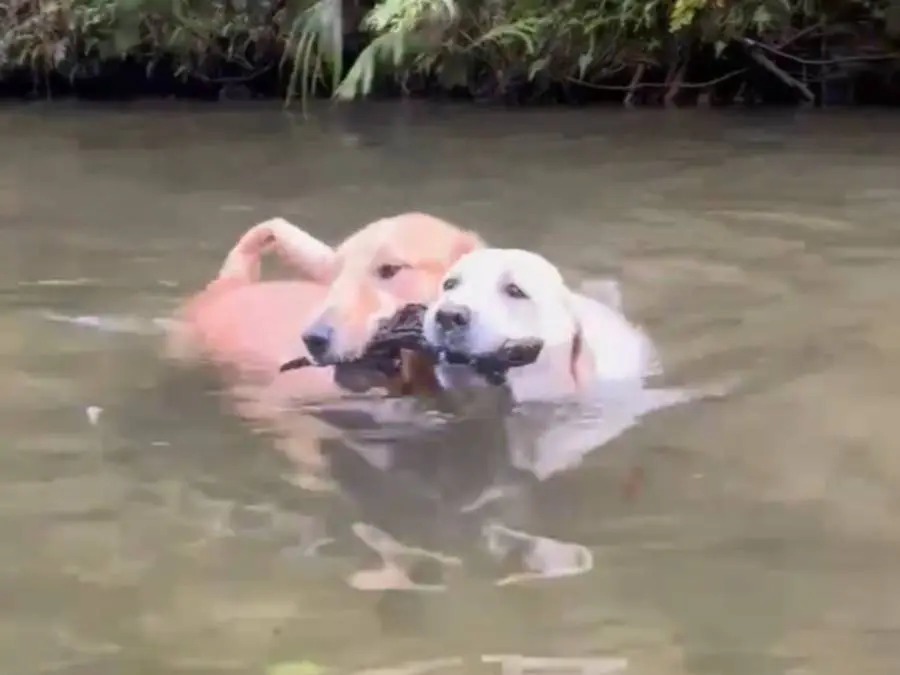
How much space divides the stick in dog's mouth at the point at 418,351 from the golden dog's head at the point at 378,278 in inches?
0.6

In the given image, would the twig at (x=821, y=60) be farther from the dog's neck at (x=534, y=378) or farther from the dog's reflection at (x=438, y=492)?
the dog's reflection at (x=438, y=492)

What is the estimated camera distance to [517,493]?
204cm

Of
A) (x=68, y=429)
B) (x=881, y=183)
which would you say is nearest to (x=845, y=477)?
(x=68, y=429)

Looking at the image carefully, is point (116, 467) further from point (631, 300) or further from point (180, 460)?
point (631, 300)

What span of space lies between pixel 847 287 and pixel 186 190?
229 cm

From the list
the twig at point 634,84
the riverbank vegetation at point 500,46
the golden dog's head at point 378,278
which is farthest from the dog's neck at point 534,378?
the twig at point 634,84

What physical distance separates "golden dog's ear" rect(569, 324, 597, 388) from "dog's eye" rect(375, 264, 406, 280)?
0.32 meters

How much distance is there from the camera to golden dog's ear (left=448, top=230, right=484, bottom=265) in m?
2.52

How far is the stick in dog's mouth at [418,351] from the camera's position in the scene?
7.57 feet

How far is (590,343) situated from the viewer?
8.07ft

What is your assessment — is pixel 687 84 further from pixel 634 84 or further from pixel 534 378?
pixel 534 378

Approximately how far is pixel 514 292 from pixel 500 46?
5.56m

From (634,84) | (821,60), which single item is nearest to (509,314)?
(634,84)

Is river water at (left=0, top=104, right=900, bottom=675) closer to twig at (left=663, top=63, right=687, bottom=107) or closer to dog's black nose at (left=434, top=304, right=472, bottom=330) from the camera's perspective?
dog's black nose at (left=434, top=304, right=472, bottom=330)
